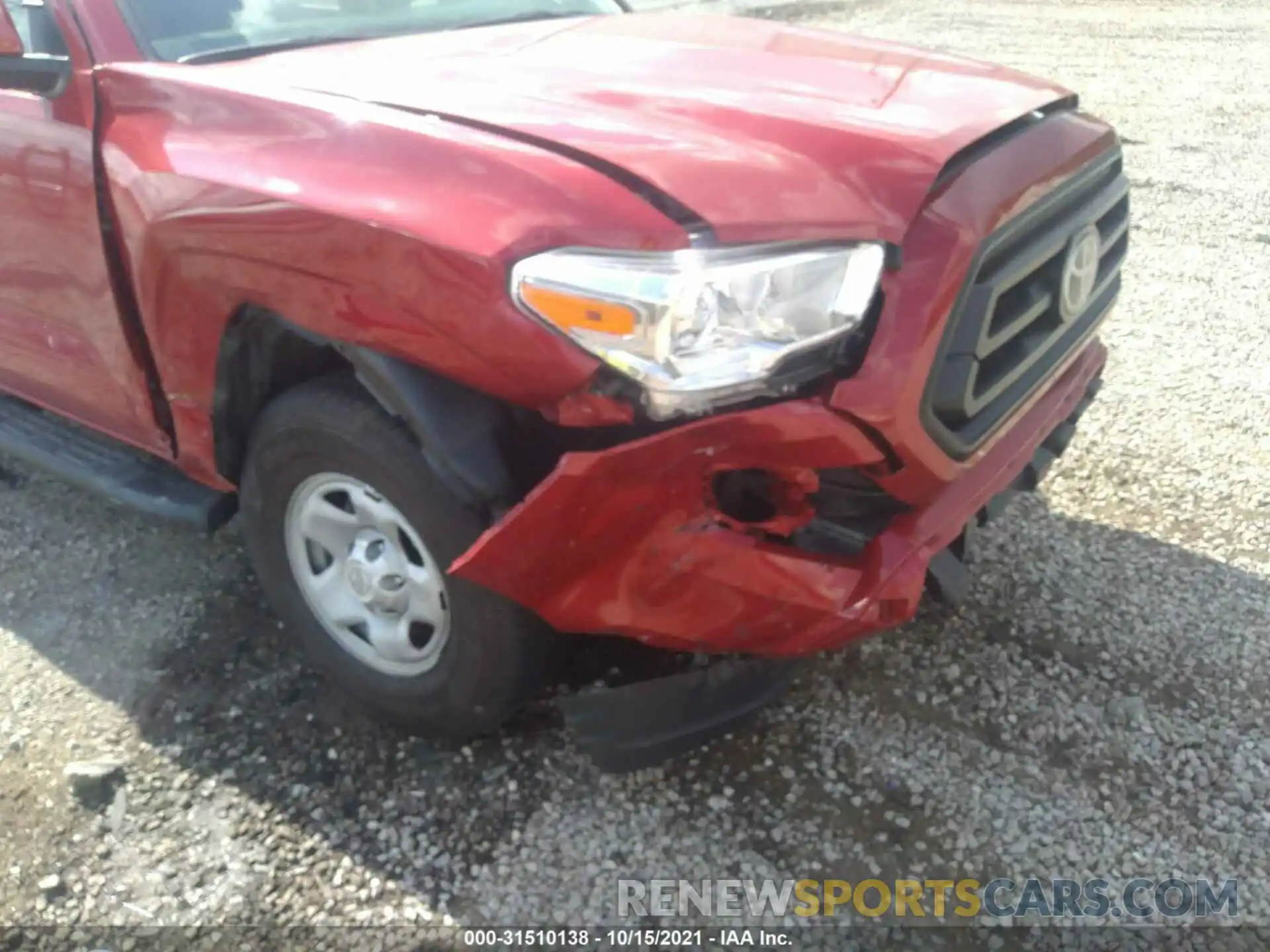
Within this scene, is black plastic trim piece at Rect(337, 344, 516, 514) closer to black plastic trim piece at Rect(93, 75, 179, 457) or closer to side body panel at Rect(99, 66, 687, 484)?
side body panel at Rect(99, 66, 687, 484)

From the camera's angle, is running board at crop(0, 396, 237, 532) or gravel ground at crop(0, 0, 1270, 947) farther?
running board at crop(0, 396, 237, 532)

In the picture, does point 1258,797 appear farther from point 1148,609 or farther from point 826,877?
point 826,877

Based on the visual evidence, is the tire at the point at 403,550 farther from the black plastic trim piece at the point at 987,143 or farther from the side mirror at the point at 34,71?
the black plastic trim piece at the point at 987,143

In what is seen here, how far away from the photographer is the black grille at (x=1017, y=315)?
2.08 meters

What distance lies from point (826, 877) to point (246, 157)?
6.40 feet

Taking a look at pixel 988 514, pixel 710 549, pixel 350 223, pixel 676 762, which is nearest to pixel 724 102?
pixel 350 223

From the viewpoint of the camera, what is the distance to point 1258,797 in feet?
8.27

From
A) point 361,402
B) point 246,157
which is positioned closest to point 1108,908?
point 361,402

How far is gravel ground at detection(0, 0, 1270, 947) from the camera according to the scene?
94.4 inches

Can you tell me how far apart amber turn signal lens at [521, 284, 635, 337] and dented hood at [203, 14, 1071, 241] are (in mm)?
216

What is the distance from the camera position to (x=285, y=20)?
2.95 meters

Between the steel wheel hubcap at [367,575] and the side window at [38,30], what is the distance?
1.27 meters

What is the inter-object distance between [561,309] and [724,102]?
2.31 feet

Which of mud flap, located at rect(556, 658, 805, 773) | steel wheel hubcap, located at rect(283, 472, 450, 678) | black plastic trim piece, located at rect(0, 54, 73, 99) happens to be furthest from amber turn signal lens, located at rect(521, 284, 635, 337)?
black plastic trim piece, located at rect(0, 54, 73, 99)
